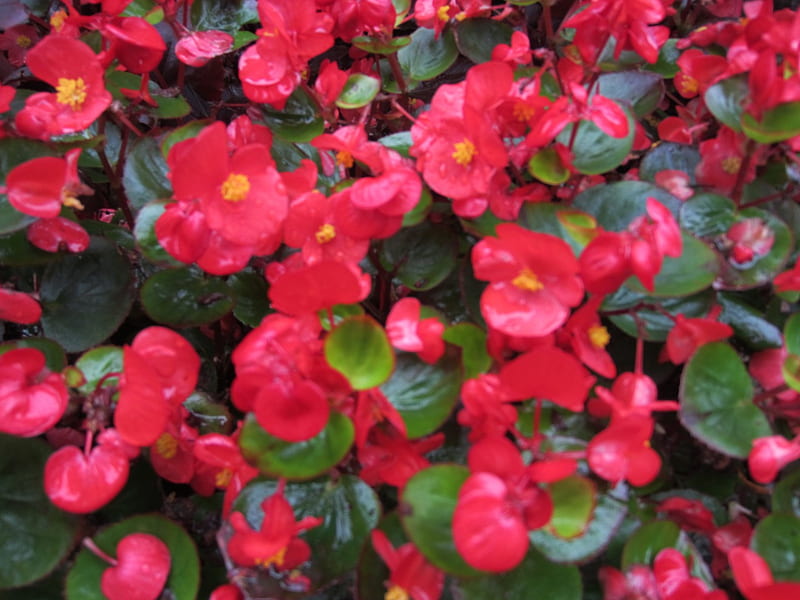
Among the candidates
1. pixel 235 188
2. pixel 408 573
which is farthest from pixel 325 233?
pixel 408 573

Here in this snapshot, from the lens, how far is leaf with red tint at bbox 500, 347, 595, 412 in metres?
0.44

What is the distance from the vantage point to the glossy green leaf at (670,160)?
745mm

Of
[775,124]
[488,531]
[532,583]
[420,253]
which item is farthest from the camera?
[420,253]

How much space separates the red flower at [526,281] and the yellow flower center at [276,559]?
235 mm

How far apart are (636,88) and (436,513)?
23.6 inches

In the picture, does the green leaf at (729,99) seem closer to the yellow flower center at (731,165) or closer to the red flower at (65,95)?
the yellow flower center at (731,165)

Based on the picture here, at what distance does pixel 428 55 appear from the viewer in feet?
3.29

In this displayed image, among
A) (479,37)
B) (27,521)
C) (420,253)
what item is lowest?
(27,521)

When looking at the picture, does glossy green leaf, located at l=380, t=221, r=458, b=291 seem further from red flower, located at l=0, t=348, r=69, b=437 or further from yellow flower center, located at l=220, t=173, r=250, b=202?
red flower, located at l=0, t=348, r=69, b=437

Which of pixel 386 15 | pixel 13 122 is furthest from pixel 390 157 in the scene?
pixel 13 122

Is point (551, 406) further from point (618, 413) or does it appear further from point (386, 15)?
point (386, 15)

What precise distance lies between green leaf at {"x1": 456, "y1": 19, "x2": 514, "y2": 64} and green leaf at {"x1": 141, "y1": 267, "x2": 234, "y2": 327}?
1.67 ft

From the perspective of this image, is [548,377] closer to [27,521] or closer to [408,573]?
[408,573]

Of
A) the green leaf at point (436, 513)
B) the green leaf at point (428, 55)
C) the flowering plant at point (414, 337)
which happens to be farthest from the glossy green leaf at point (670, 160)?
the green leaf at point (436, 513)
